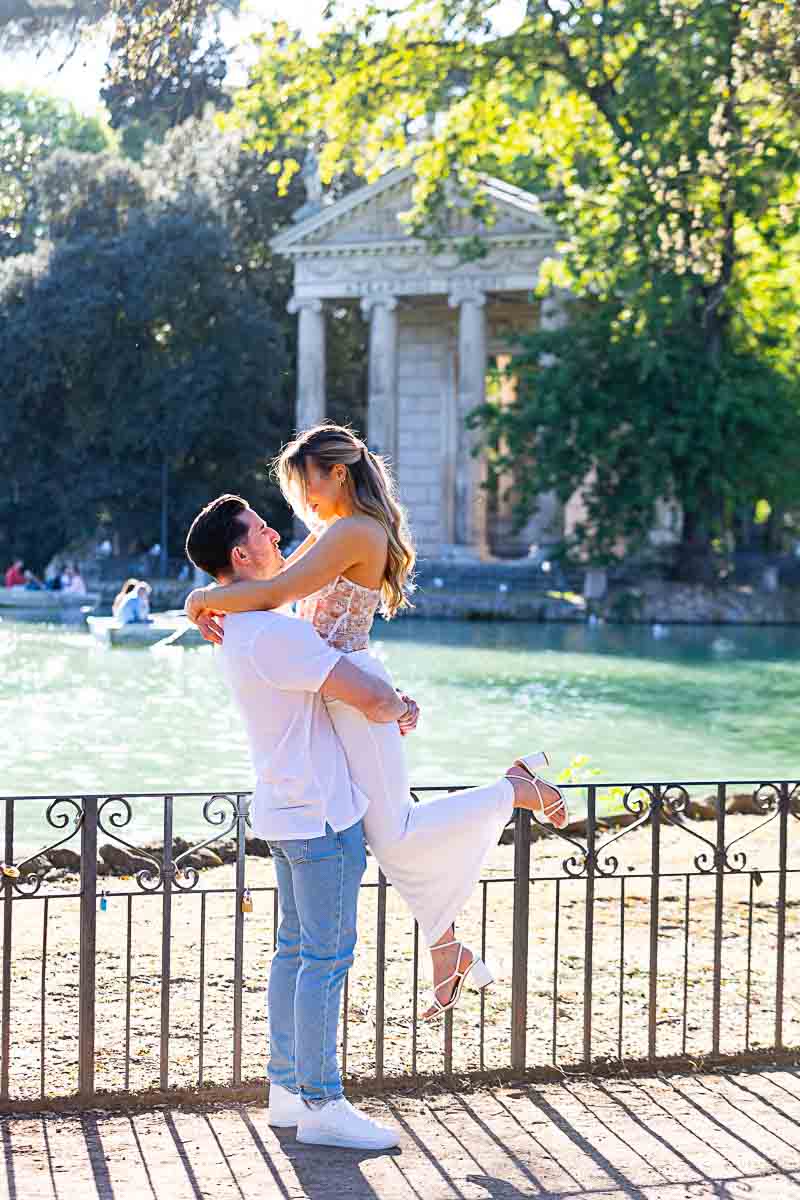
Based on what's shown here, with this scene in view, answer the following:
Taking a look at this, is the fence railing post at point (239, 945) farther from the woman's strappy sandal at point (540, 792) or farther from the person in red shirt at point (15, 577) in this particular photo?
the person in red shirt at point (15, 577)

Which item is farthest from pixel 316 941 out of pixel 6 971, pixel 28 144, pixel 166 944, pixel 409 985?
pixel 28 144

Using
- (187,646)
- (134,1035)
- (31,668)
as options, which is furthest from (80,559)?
(134,1035)

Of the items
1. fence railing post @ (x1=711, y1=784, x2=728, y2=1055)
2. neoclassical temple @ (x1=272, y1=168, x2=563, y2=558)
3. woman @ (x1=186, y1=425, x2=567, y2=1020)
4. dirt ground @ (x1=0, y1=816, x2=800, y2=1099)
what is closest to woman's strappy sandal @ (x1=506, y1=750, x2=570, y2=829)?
woman @ (x1=186, y1=425, x2=567, y2=1020)

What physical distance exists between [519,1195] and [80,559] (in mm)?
57048

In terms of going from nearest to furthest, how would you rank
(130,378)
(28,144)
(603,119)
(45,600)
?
(603,119) < (45,600) < (130,378) < (28,144)

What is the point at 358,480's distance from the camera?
4.97 metres

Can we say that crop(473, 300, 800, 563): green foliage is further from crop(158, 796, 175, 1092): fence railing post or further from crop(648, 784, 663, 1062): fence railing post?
crop(158, 796, 175, 1092): fence railing post

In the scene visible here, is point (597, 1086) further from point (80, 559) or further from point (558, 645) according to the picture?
point (80, 559)

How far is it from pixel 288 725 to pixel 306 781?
6.8 inches

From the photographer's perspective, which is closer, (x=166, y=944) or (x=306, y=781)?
(x=306, y=781)

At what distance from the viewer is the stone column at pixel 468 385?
59.0 m

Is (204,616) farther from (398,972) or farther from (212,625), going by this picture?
(398,972)

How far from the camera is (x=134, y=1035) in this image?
6.38m

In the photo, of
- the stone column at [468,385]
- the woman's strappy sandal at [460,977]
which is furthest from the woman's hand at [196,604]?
the stone column at [468,385]
